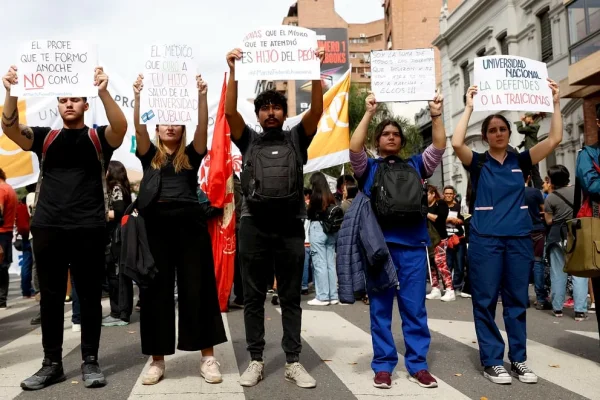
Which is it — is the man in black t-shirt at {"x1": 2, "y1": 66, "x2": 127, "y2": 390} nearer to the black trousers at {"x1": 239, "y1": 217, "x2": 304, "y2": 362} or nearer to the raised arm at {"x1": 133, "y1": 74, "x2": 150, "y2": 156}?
the raised arm at {"x1": 133, "y1": 74, "x2": 150, "y2": 156}

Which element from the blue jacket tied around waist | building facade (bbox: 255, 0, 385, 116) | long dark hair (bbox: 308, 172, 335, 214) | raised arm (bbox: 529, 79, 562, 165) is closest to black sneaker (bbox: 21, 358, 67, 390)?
the blue jacket tied around waist

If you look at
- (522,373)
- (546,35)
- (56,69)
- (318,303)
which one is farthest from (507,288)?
(546,35)

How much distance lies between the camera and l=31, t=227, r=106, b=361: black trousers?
14.9 ft

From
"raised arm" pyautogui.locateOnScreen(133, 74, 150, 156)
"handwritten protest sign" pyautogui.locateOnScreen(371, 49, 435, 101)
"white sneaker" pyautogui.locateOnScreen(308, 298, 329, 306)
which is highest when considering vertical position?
"handwritten protest sign" pyautogui.locateOnScreen(371, 49, 435, 101)

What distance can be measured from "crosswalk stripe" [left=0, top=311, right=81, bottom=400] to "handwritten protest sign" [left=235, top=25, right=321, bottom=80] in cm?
279

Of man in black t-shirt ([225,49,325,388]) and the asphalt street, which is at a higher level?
man in black t-shirt ([225,49,325,388])

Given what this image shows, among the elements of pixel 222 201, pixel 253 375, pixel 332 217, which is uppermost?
pixel 222 201

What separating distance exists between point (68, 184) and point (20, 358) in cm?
205

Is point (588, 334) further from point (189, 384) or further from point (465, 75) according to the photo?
point (465, 75)

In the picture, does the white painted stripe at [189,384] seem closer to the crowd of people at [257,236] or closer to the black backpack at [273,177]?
the crowd of people at [257,236]

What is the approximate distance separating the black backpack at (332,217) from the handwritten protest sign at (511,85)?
15.2 ft

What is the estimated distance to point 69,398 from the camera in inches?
163

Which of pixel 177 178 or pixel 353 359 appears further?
pixel 353 359

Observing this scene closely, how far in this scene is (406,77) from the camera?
503cm
